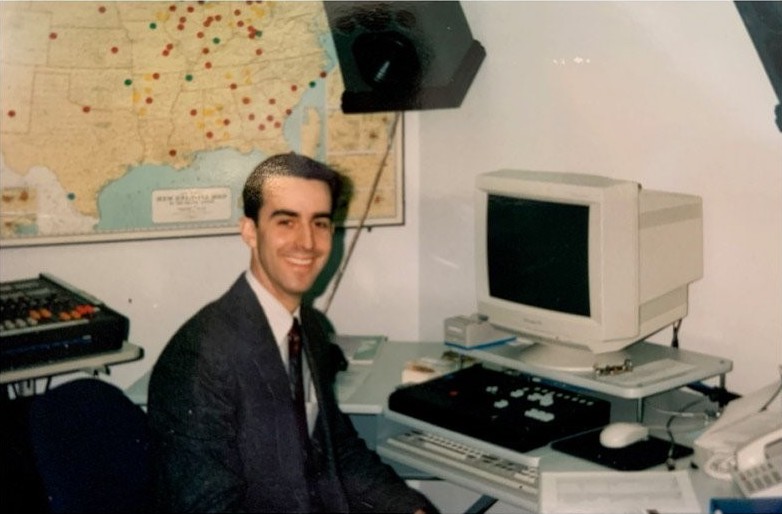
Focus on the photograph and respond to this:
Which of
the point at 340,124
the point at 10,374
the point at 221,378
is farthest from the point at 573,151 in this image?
the point at 10,374

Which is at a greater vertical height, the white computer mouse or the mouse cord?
the white computer mouse

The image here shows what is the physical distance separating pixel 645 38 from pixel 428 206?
36.7 inches

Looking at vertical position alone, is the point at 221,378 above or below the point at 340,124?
below

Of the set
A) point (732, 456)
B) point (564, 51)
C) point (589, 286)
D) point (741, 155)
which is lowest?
point (732, 456)

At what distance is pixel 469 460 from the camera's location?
7.47 ft

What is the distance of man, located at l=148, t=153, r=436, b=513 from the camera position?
72.5 inches

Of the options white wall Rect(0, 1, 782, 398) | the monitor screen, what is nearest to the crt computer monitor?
the monitor screen

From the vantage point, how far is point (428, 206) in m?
3.22

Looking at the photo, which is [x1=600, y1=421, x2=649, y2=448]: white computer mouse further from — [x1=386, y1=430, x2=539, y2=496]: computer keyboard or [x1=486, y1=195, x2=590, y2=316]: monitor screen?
[x1=486, y1=195, x2=590, y2=316]: monitor screen

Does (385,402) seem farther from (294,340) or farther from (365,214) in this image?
(365,214)

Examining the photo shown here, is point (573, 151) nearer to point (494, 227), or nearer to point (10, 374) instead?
point (494, 227)

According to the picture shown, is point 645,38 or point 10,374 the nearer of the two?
point 10,374

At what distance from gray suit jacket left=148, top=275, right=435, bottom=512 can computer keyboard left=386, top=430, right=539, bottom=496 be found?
0.15 m

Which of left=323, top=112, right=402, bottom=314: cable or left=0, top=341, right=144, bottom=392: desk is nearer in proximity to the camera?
left=0, top=341, right=144, bottom=392: desk
